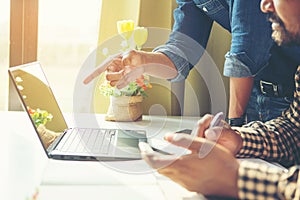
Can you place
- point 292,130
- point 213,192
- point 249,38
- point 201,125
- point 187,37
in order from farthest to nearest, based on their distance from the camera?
point 187,37 → point 249,38 → point 292,130 → point 201,125 → point 213,192

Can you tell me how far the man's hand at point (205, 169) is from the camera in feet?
2.34

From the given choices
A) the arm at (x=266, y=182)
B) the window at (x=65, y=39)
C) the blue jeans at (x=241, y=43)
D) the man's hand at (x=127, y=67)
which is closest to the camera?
the arm at (x=266, y=182)

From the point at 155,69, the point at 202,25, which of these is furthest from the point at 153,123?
the point at 202,25

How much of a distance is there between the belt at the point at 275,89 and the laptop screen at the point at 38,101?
0.57m

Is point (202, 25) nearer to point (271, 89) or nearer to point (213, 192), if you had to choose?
point (271, 89)

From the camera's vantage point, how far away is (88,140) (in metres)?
1.16

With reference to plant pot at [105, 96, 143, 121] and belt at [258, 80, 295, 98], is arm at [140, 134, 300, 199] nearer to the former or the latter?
belt at [258, 80, 295, 98]

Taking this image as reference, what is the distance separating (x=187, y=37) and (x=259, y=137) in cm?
58

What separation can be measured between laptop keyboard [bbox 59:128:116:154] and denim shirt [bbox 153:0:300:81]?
0.34 metres

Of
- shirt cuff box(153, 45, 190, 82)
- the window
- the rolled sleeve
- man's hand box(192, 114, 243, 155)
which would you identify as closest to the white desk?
man's hand box(192, 114, 243, 155)

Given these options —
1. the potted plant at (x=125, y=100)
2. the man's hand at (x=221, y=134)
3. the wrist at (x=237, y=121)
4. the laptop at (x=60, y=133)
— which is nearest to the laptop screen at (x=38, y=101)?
the laptop at (x=60, y=133)

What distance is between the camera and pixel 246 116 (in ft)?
4.37

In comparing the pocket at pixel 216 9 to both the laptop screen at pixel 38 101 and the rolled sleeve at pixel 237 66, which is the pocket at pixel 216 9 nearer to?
the rolled sleeve at pixel 237 66

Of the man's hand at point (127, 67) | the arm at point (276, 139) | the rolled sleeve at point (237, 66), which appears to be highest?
the rolled sleeve at point (237, 66)
